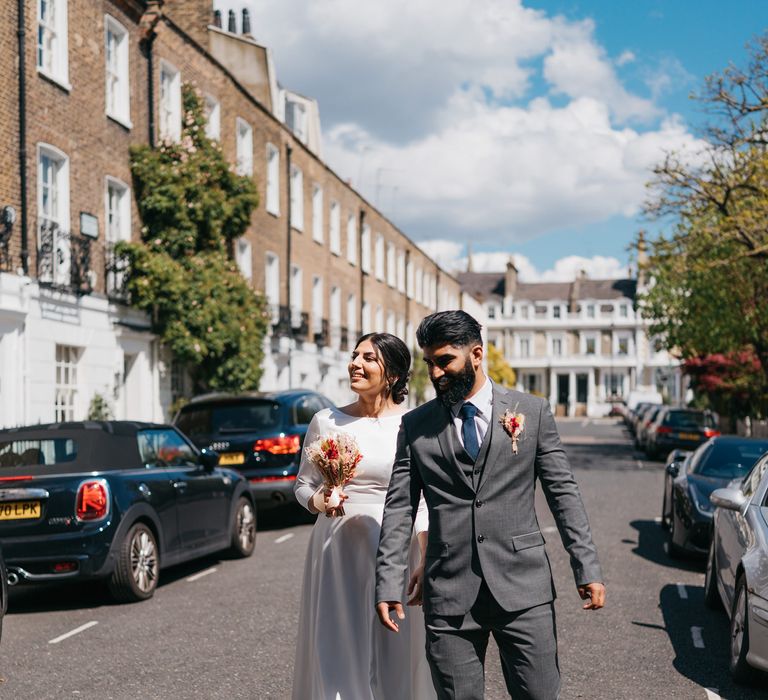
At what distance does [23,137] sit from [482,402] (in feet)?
51.5

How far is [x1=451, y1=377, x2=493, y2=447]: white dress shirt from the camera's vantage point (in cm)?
385

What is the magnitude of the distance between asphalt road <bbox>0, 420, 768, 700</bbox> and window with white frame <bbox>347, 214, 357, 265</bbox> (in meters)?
31.5

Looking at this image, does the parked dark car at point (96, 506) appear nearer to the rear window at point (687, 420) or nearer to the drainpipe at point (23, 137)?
the drainpipe at point (23, 137)

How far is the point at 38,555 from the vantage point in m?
8.85

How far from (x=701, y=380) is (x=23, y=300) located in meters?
28.8

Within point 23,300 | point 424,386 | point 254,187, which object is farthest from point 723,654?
point 424,386

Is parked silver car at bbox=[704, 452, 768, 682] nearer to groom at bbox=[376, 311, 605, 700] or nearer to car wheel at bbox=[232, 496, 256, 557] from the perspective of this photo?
groom at bbox=[376, 311, 605, 700]

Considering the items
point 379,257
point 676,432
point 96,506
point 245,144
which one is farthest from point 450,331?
point 379,257

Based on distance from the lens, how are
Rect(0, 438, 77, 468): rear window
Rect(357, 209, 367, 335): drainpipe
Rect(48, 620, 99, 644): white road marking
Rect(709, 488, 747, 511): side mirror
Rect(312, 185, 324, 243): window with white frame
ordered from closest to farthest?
1. Rect(709, 488, 747, 511): side mirror
2. Rect(48, 620, 99, 644): white road marking
3. Rect(0, 438, 77, 468): rear window
4. Rect(312, 185, 324, 243): window with white frame
5. Rect(357, 209, 367, 335): drainpipe

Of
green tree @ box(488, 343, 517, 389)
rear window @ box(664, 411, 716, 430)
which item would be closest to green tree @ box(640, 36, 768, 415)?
rear window @ box(664, 411, 716, 430)

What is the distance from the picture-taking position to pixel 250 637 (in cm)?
775

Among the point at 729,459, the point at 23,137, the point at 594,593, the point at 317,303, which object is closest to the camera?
the point at 594,593

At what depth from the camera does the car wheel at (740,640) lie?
618 cm

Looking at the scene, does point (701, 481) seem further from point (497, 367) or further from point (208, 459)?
point (497, 367)
